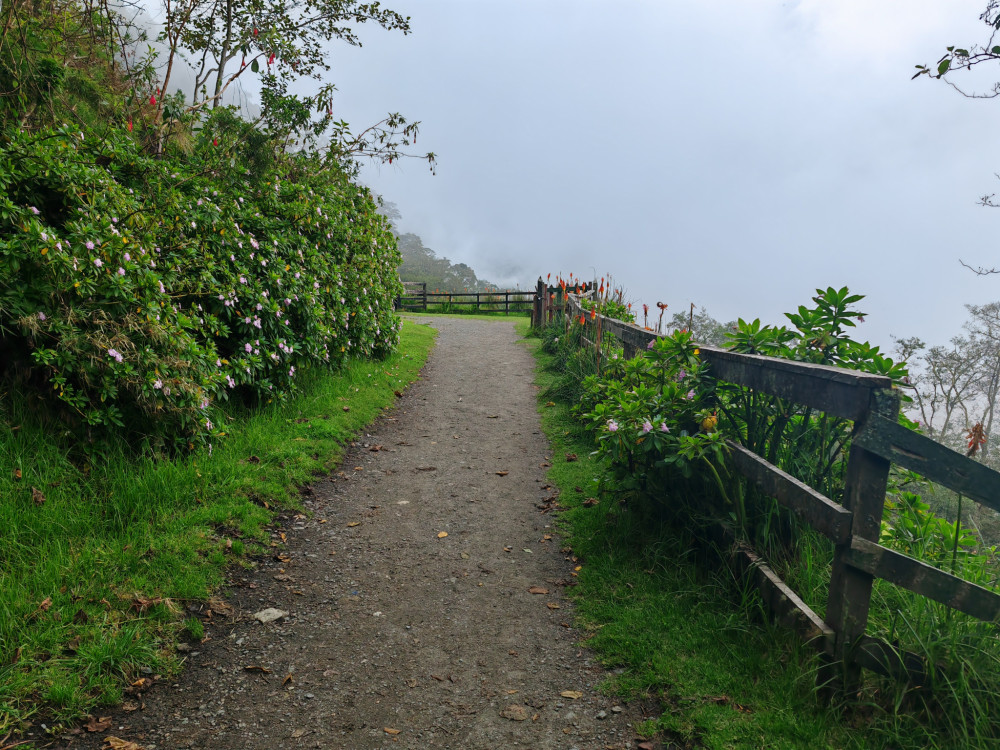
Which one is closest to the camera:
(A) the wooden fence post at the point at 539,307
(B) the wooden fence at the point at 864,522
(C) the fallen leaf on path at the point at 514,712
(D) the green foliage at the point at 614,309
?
(B) the wooden fence at the point at 864,522

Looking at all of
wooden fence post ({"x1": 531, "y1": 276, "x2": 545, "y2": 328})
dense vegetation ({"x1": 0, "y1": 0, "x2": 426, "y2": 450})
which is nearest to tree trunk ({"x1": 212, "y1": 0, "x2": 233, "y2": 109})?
dense vegetation ({"x1": 0, "y1": 0, "x2": 426, "y2": 450})

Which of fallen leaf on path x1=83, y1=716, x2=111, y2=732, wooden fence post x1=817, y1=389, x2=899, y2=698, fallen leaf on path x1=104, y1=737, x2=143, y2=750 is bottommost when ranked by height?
fallen leaf on path x1=104, y1=737, x2=143, y2=750

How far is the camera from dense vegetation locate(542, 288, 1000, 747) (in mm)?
2512

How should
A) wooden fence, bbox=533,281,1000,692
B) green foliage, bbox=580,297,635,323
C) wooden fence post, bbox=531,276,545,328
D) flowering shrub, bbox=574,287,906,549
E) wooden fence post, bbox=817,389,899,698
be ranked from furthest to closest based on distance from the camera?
wooden fence post, bbox=531,276,545,328 < green foliage, bbox=580,297,635,323 < flowering shrub, bbox=574,287,906,549 < wooden fence post, bbox=817,389,899,698 < wooden fence, bbox=533,281,1000,692

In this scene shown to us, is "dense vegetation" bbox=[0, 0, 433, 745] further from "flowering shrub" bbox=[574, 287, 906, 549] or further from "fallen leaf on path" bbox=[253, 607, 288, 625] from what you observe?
"flowering shrub" bbox=[574, 287, 906, 549]

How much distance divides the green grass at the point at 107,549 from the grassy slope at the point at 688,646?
8.20 feet

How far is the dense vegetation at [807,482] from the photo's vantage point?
2.51m

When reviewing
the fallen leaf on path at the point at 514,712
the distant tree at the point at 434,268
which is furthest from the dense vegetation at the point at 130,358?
the distant tree at the point at 434,268

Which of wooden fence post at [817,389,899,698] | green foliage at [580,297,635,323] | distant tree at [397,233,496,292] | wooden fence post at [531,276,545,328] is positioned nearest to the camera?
wooden fence post at [817,389,899,698]

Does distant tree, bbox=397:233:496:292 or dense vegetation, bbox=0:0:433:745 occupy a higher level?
distant tree, bbox=397:233:496:292

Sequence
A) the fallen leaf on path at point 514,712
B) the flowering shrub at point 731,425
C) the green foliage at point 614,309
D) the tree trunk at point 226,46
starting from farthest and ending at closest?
the green foliage at point 614,309 → the tree trunk at point 226,46 → the flowering shrub at point 731,425 → the fallen leaf on path at point 514,712

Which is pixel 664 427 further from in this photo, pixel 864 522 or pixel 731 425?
pixel 864 522

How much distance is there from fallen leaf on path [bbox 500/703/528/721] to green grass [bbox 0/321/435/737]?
71.0 inches

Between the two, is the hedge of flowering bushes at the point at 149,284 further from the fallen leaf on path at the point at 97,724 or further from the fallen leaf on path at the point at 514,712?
the fallen leaf on path at the point at 514,712
